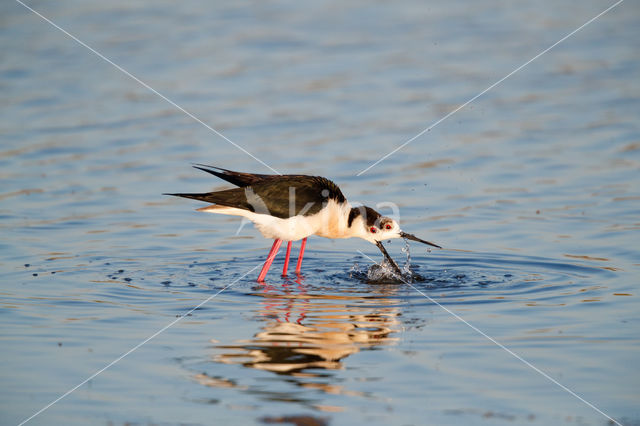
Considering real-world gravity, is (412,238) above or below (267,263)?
above

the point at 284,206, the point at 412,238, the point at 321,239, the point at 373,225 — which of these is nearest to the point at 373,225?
the point at 373,225

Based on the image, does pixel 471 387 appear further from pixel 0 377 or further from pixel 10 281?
pixel 10 281

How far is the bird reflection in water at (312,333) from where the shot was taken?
605 centimetres

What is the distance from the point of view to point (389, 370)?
20.0ft

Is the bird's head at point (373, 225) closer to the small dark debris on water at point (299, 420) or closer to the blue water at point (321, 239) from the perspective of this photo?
the blue water at point (321, 239)

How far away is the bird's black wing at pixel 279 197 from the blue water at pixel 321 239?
657 millimetres

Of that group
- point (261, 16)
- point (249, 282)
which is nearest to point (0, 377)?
point (249, 282)

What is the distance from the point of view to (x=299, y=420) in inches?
205

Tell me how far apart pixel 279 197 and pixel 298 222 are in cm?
31

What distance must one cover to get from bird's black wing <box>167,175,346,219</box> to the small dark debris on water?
12.0 feet

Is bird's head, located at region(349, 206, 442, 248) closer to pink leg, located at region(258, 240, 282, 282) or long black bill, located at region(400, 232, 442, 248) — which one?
long black bill, located at region(400, 232, 442, 248)

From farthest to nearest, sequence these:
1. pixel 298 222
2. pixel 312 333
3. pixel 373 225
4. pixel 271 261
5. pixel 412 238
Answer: pixel 373 225
pixel 412 238
pixel 271 261
pixel 298 222
pixel 312 333

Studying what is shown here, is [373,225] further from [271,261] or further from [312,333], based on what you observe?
[312,333]

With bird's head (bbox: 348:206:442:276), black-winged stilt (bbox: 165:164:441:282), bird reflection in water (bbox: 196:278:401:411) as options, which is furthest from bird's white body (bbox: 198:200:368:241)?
bird reflection in water (bbox: 196:278:401:411)
